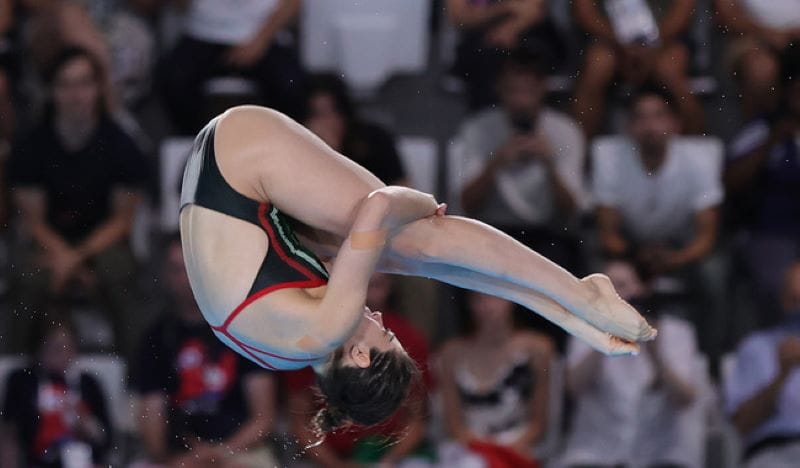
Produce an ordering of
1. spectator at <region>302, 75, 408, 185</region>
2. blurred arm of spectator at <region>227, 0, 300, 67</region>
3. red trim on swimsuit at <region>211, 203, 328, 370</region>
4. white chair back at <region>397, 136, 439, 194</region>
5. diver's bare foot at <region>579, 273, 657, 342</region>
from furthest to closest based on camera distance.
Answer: blurred arm of spectator at <region>227, 0, 300, 67</region> < white chair back at <region>397, 136, 439, 194</region> < spectator at <region>302, 75, 408, 185</region> < diver's bare foot at <region>579, 273, 657, 342</region> < red trim on swimsuit at <region>211, 203, 328, 370</region>

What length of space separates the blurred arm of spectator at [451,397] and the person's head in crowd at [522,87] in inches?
37.0

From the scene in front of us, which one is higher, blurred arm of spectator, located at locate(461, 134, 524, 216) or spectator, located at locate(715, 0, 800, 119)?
spectator, located at locate(715, 0, 800, 119)

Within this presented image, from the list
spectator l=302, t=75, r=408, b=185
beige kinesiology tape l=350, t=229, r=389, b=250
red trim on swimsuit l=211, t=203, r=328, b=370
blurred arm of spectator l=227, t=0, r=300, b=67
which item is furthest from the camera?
blurred arm of spectator l=227, t=0, r=300, b=67

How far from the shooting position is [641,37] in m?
5.61

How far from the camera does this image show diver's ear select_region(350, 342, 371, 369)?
3.44 meters

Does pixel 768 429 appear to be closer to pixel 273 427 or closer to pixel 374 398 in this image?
pixel 273 427

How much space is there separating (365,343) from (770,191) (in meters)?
2.50

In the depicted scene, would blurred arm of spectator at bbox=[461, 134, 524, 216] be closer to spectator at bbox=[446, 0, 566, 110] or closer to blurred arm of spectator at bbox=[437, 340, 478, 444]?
spectator at bbox=[446, 0, 566, 110]

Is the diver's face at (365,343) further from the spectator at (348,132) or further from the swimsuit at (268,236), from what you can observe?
the spectator at (348,132)

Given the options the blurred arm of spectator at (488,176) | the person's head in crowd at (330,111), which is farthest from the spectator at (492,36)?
the person's head in crowd at (330,111)

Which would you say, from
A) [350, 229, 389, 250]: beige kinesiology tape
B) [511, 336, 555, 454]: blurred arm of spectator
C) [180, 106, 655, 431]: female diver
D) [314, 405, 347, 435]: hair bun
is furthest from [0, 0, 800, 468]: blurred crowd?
[350, 229, 389, 250]: beige kinesiology tape

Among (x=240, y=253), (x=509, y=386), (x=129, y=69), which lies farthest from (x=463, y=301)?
(x=240, y=253)

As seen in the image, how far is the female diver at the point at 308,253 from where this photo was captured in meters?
3.35

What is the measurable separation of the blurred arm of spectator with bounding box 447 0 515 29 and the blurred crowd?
0.03 ft
